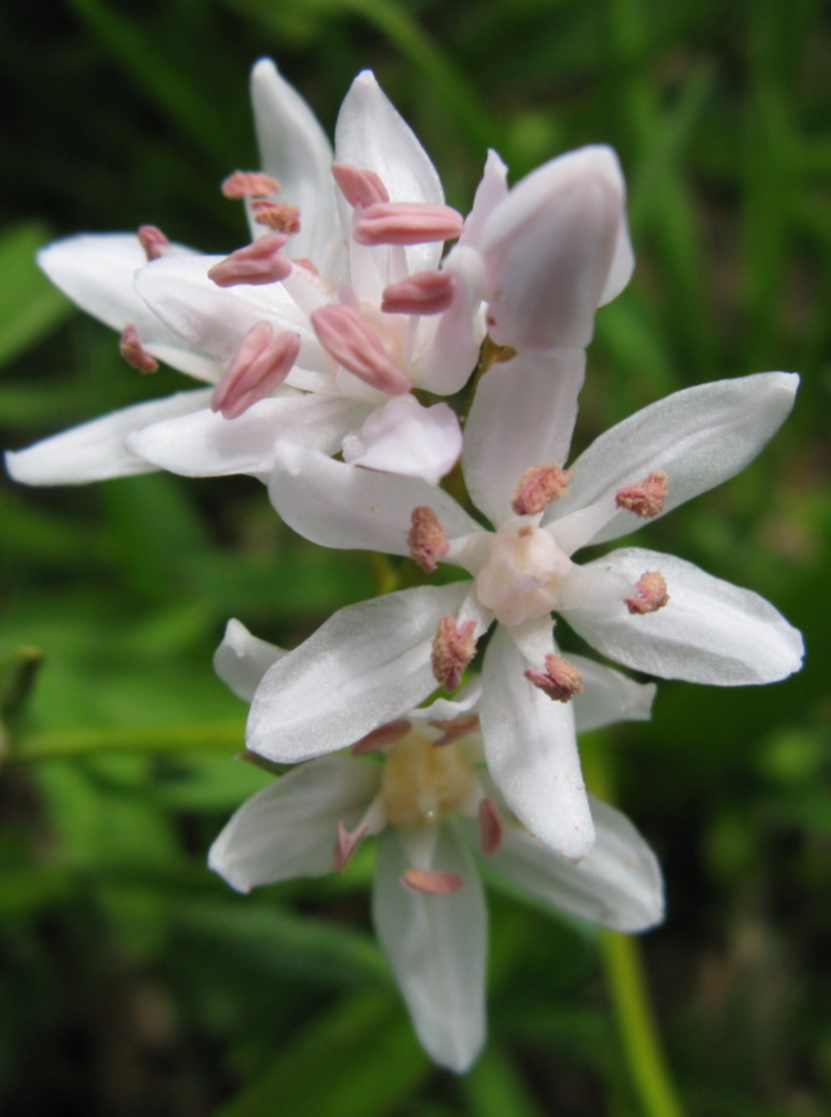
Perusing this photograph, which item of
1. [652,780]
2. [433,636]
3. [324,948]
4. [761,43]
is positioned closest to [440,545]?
[433,636]

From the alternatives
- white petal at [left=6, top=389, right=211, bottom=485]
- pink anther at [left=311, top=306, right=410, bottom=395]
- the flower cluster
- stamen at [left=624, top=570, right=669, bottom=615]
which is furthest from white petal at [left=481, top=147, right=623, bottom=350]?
white petal at [left=6, top=389, right=211, bottom=485]

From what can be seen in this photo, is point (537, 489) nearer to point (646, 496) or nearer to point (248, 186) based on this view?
point (646, 496)

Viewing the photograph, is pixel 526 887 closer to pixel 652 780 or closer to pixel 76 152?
pixel 652 780

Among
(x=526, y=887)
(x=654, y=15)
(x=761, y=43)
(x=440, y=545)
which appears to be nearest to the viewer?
(x=440, y=545)

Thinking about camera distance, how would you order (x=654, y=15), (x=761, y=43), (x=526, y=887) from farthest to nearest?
(x=654, y=15)
(x=761, y=43)
(x=526, y=887)

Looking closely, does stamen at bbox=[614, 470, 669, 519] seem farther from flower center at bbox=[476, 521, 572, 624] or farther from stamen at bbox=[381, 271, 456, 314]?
stamen at bbox=[381, 271, 456, 314]

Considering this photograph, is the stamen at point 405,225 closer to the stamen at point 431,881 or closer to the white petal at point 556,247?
the white petal at point 556,247

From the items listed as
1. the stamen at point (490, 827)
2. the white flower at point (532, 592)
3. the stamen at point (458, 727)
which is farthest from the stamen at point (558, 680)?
the stamen at point (490, 827)
